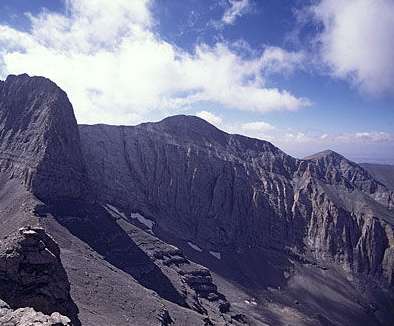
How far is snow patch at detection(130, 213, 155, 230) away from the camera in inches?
7159

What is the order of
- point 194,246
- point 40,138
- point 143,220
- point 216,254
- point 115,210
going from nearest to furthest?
1. point 40,138
2. point 115,210
3. point 143,220
4. point 194,246
5. point 216,254

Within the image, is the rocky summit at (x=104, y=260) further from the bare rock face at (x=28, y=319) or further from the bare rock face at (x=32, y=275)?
the bare rock face at (x=28, y=319)

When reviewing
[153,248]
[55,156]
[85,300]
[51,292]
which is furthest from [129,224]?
[51,292]

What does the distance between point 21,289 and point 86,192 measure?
93.1 metres

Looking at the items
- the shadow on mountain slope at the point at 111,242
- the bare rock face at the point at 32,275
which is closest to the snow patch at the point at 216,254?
the shadow on mountain slope at the point at 111,242

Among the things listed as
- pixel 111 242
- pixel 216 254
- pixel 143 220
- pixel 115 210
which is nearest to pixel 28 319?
pixel 111 242

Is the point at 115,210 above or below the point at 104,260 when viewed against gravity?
above

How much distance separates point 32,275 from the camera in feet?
227

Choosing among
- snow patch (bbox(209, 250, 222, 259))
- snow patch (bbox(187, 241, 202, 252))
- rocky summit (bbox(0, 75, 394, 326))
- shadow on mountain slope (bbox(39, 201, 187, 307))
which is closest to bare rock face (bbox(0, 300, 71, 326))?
rocky summit (bbox(0, 75, 394, 326))

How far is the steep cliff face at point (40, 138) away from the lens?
15000 centimetres

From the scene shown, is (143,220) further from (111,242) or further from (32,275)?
(32,275)

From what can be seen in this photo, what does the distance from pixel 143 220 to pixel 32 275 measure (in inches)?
4557

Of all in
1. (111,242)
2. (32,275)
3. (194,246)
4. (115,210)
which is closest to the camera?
(32,275)

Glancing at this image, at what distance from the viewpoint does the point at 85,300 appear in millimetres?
92500
